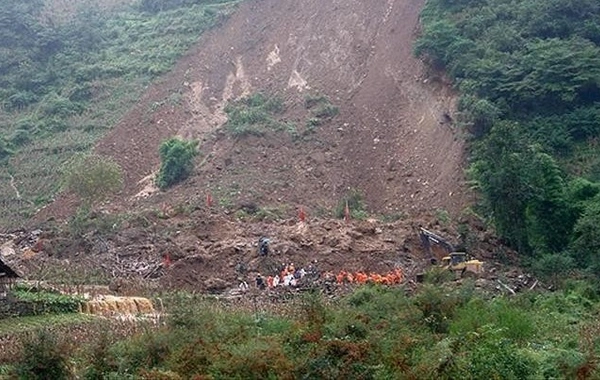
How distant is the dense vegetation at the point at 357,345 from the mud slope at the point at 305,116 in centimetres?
1376

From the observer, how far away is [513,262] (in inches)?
989

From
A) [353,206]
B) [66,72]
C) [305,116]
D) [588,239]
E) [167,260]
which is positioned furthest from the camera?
[66,72]

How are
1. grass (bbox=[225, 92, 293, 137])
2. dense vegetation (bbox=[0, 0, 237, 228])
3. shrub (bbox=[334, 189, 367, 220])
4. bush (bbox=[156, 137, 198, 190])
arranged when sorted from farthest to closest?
dense vegetation (bbox=[0, 0, 237, 228]) < grass (bbox=[225, 92, 293, 137]) < bush (bbox=[156, 137, 198, 190]) < shrub (bbox=[334, 189, 367, 220])

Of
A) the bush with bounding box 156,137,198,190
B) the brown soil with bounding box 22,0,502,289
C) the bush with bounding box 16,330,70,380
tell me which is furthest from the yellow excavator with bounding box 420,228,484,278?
the bush with bounding box 156,137,198,190

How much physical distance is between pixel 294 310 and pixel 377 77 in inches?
983

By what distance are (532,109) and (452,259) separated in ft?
30.7

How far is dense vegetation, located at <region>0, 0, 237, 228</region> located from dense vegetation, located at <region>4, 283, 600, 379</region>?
21821 mm

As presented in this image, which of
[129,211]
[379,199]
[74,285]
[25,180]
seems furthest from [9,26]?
[74,285]

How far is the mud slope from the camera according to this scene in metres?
34.1

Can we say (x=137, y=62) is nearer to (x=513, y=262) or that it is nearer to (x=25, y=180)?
(x=25, y=180)

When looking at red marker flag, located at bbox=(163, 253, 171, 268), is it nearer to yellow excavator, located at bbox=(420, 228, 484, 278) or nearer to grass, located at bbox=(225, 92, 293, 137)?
yellow excavator, located at bbox=(420, 228, 484, 278)

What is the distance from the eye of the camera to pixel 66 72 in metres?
48.0

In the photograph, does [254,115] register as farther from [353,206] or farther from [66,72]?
[66,72]

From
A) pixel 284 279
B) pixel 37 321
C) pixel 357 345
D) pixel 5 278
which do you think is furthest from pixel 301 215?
pixel 357 345
